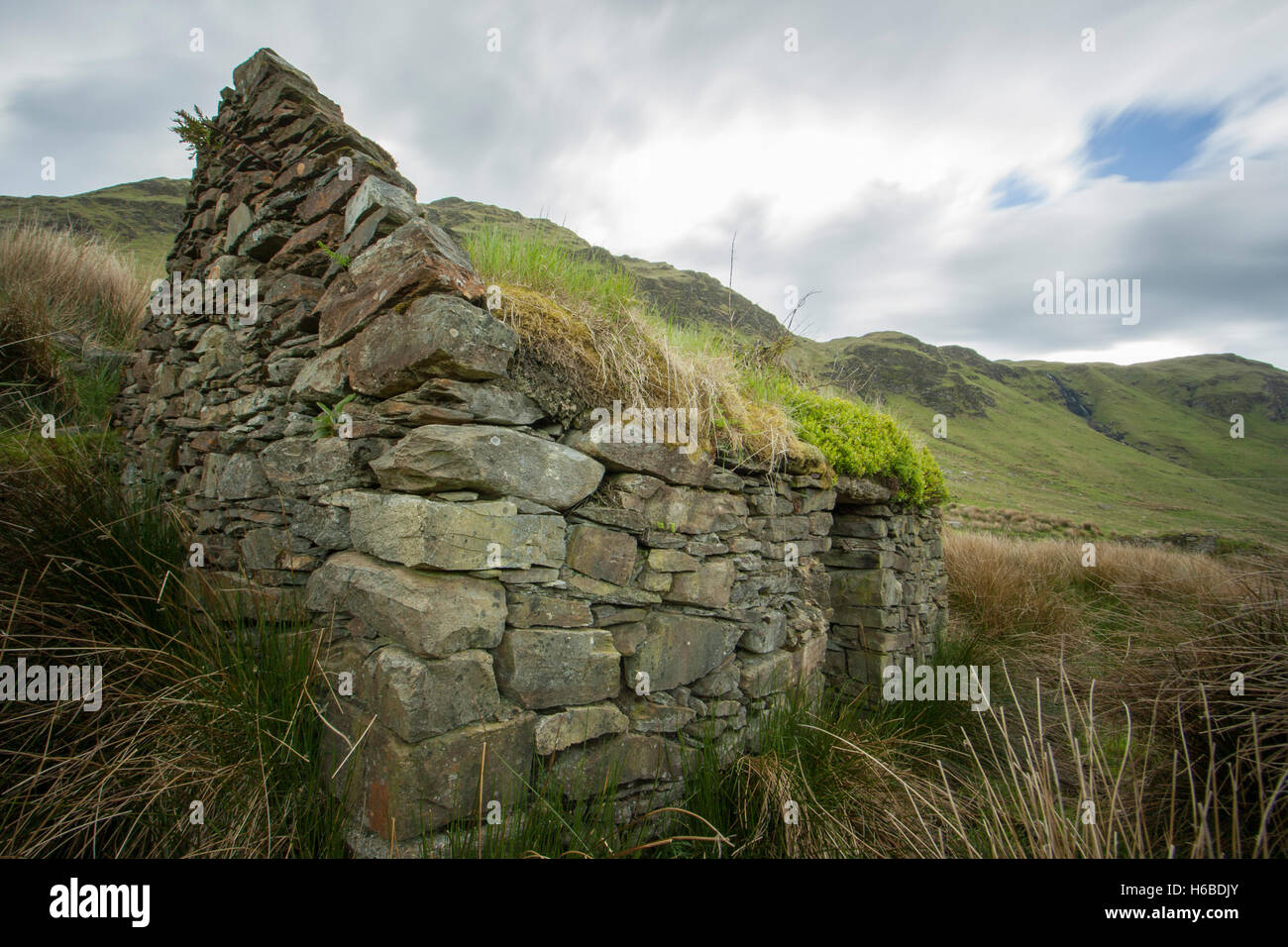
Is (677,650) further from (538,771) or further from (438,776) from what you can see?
(438,776)

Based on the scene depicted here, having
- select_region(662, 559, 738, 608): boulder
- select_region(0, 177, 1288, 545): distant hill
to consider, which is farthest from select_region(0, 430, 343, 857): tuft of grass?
select_region(0, 177, 1288, 545): distant hill

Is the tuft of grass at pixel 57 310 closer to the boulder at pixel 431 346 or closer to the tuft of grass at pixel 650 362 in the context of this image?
the boulder at pixel 431 346

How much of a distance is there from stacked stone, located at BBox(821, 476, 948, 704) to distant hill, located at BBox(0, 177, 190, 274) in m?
15.3

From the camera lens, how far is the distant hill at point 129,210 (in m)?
13.9

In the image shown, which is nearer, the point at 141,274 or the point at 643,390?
the point at 643,390

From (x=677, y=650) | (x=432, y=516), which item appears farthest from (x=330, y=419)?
(x=677, y=650)

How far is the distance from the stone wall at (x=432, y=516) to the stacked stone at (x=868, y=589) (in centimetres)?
99

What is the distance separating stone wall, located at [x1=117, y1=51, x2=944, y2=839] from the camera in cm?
224

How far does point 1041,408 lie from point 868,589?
7194cm
